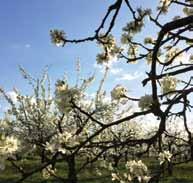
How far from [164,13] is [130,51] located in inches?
28.8

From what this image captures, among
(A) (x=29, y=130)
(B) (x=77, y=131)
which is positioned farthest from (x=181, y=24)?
(A) (x=29, y=130)

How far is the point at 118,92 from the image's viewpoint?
4770mm

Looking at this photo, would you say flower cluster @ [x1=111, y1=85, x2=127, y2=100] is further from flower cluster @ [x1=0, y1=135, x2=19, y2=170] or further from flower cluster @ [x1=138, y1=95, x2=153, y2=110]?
flower cluster @ [x1=0, y1=135, x2=19, y2=170]

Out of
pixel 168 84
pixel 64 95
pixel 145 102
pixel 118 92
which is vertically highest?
pixel 118 92

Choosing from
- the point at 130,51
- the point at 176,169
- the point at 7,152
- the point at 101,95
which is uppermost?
the point at 101,95

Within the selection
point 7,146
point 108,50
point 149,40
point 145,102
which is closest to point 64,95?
point 145,102

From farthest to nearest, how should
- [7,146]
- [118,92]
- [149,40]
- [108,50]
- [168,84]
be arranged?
[149,40] < [108,50] < [118,92] < [168,84] < [7,146]

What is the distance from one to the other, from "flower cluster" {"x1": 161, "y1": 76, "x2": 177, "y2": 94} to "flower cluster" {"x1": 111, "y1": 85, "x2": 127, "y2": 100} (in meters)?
0.65

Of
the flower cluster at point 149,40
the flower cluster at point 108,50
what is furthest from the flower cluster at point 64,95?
the flower cluster at point 149,40

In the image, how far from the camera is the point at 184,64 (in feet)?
15.6

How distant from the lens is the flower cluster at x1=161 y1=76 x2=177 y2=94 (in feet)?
A: 13.6

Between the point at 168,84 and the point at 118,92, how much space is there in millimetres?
718

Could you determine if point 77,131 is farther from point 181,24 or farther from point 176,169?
point 176,169

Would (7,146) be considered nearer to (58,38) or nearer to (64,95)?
(64,95)
